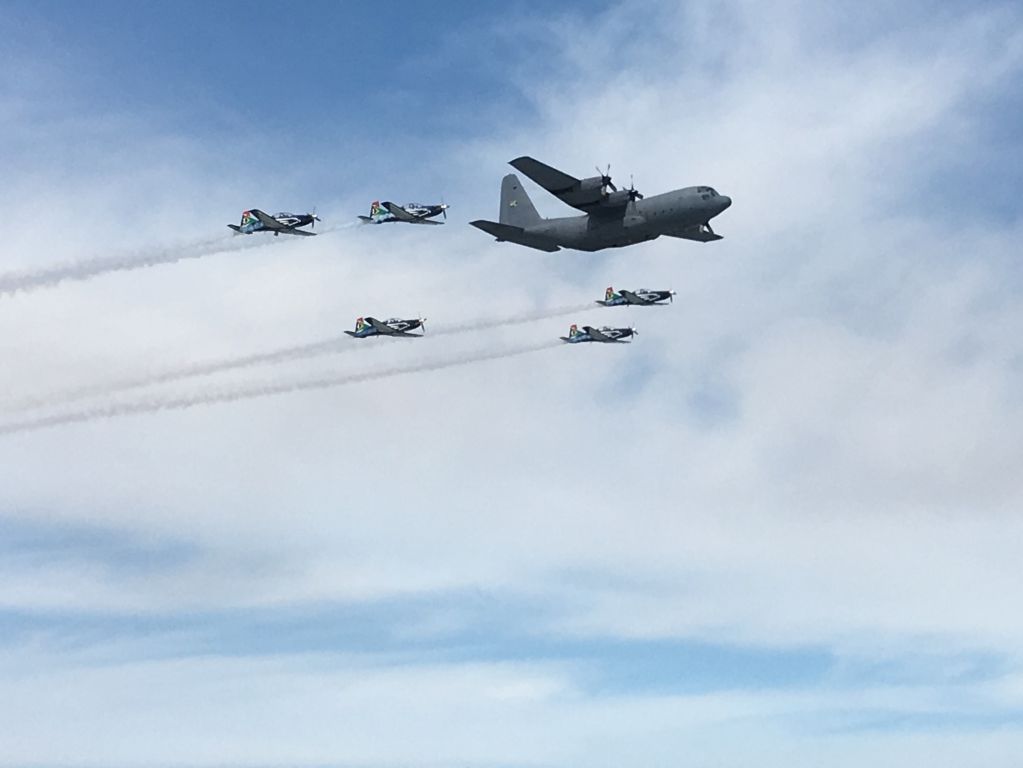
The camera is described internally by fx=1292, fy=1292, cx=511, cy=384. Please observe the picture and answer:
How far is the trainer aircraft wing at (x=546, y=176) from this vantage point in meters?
129

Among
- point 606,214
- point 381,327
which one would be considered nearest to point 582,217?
point 606,214

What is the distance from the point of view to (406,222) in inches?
5433

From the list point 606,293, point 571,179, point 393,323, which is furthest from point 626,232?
point 393,323

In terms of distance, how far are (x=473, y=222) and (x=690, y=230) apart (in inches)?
919

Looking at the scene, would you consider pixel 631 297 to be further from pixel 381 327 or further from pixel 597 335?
pixel 381 327

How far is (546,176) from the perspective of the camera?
5133 inches

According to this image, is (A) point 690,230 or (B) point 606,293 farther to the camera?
(B) point 606,293

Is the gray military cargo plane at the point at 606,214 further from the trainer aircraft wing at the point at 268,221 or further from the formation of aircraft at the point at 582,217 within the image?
the trainer aircraft wing at the point at 268,221

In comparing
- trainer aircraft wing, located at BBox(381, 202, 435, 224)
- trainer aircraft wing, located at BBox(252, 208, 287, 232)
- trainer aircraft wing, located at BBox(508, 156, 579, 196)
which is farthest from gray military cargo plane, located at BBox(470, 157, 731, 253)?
trainer aircraft wing, located at BBox(252, 208, 287, 232)

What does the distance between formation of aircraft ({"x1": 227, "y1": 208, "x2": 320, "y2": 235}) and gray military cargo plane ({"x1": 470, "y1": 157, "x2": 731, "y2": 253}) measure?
1867 centimetres

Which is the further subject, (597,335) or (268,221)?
(597,335)

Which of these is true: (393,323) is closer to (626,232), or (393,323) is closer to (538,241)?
(538,241)

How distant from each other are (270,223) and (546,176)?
2930 centimetres

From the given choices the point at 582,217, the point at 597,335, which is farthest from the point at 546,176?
the point at 597,335
